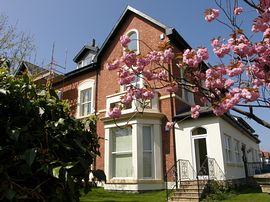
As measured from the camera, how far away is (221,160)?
12820 millimetres

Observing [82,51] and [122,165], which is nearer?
[122,165]

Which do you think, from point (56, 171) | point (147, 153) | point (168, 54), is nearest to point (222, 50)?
point (168, 54)

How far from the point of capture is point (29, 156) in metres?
1.82

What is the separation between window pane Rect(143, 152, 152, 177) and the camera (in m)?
13.7

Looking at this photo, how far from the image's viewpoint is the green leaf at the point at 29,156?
1.79 m

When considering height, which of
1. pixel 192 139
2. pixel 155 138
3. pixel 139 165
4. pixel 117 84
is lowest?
pixel 139 165

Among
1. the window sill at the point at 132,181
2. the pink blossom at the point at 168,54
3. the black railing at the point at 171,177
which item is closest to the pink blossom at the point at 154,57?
the pink blossom at the point at 168,54

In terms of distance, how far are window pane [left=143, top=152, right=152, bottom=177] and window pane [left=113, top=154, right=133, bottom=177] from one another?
0.72 m

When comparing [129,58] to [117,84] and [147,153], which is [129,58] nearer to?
[147,153]

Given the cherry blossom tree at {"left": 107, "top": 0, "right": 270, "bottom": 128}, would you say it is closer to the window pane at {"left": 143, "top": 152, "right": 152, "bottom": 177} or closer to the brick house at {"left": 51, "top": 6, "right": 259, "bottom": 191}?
the brick house at {"left": 51, "top": 6, "right": 259, "bottom": 191}

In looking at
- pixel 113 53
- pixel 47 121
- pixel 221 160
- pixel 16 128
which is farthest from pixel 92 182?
pixel 113 53

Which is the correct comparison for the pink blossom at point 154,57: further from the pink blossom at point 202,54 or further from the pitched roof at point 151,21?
the pitched roof at point 151,21

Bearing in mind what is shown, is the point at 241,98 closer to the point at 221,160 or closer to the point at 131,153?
the point at 221,160

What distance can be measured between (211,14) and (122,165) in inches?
406
